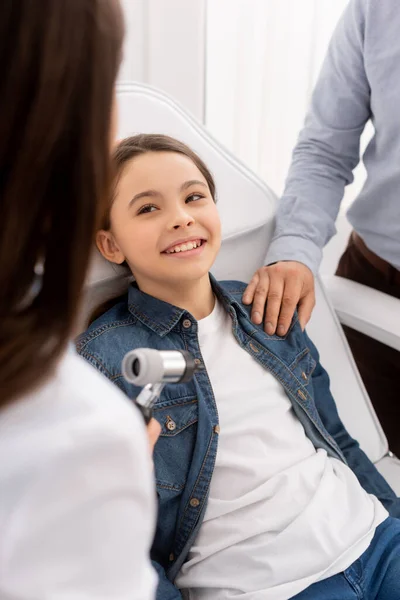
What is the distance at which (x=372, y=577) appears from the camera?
0.96 m

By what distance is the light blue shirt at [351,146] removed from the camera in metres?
1.24

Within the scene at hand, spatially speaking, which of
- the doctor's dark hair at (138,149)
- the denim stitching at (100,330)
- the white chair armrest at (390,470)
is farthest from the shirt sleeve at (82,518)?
the white chair armrest at (390,470)

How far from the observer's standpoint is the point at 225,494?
3.15 feet

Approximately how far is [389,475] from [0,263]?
3.15ft

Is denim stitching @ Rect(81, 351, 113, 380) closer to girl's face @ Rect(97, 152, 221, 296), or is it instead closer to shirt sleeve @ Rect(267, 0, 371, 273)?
girl's face @ Rect(97, 152, 221, 296)

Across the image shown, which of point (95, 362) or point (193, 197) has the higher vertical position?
point (193, 197)

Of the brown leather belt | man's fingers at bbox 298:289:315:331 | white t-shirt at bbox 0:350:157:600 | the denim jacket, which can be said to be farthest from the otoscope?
the brown leather belt

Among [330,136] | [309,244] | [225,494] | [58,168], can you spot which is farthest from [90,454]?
[330,136]

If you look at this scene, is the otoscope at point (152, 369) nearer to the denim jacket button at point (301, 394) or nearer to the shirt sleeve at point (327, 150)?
the denim jacket button at point (301, 394)

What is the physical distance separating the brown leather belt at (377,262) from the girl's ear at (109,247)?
1.96 feet

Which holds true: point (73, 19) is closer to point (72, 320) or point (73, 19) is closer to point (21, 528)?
point (72, 320)

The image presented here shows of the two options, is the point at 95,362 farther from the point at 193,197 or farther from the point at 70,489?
the point at 70,489

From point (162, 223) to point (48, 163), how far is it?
1.84 feet

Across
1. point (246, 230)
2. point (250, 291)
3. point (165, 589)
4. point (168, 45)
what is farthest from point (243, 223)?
point (168, 45)
